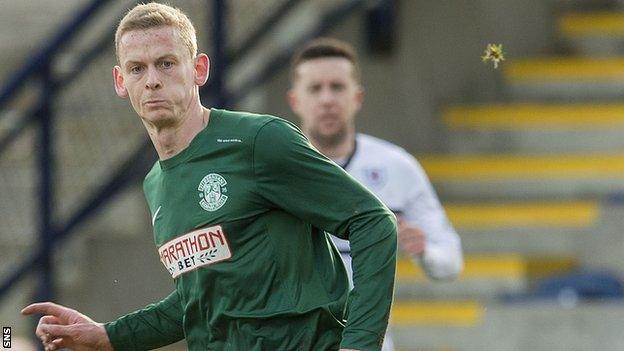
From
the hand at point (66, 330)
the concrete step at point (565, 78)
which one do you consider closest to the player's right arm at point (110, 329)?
the hand at point (66, 330)

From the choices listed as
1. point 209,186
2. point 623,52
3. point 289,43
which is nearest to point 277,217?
point 209,186

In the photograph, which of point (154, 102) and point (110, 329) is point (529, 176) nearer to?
point (110, 329)

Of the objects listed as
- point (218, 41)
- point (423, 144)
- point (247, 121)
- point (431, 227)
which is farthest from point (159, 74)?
point (423, 144)

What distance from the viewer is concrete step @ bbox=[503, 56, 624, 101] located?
1191 centimetres

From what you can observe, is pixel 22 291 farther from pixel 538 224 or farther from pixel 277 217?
pixel 277 217

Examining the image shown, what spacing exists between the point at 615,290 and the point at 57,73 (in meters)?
3.39

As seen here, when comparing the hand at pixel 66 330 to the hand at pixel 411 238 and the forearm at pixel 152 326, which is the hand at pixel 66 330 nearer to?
the forearm at pixel 152 326

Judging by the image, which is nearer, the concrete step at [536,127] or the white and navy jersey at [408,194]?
the white and navy jersey at [408,194]

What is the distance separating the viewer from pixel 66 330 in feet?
16.8

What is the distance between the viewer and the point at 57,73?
988 centimetres

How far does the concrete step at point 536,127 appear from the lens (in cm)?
1141

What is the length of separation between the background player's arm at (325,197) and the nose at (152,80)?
1.04 ft

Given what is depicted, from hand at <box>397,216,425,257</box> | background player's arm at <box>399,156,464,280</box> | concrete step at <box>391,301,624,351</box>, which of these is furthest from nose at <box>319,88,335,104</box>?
concrete step at <box>391,301,624,351</box>

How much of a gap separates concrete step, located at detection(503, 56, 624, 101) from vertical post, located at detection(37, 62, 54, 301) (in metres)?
3.86
